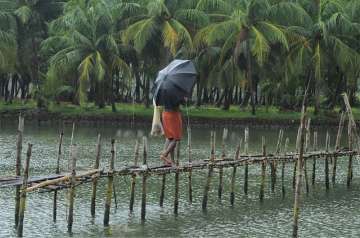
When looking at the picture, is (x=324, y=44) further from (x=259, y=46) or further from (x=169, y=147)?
(x=169, y=147)

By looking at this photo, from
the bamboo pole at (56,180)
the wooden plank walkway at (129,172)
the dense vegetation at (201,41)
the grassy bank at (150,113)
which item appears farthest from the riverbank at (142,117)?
the bamboo pole at (56,180)

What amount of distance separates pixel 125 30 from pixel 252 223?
28123 millimetres

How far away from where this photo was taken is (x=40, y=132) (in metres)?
36.8

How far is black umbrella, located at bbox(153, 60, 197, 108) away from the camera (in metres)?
17.5

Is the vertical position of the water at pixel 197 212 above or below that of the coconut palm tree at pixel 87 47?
below

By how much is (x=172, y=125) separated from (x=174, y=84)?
1.15 meters

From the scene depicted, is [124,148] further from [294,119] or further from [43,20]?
[43,20]

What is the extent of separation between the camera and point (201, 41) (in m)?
42.9

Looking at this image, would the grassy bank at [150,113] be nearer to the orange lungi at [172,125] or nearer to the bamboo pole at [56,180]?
the orange lungi at [172,125]

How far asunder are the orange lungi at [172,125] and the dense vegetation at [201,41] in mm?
23218

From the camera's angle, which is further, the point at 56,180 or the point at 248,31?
the point at 248,31

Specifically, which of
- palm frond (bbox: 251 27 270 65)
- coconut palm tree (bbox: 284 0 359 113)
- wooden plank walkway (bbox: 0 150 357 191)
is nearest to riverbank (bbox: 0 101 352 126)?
coconut palm tree (bbox: 284 0 359 113)

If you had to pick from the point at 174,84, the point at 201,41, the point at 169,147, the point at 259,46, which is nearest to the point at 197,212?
the point at 169,147

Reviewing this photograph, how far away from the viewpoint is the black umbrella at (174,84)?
17.5 m
